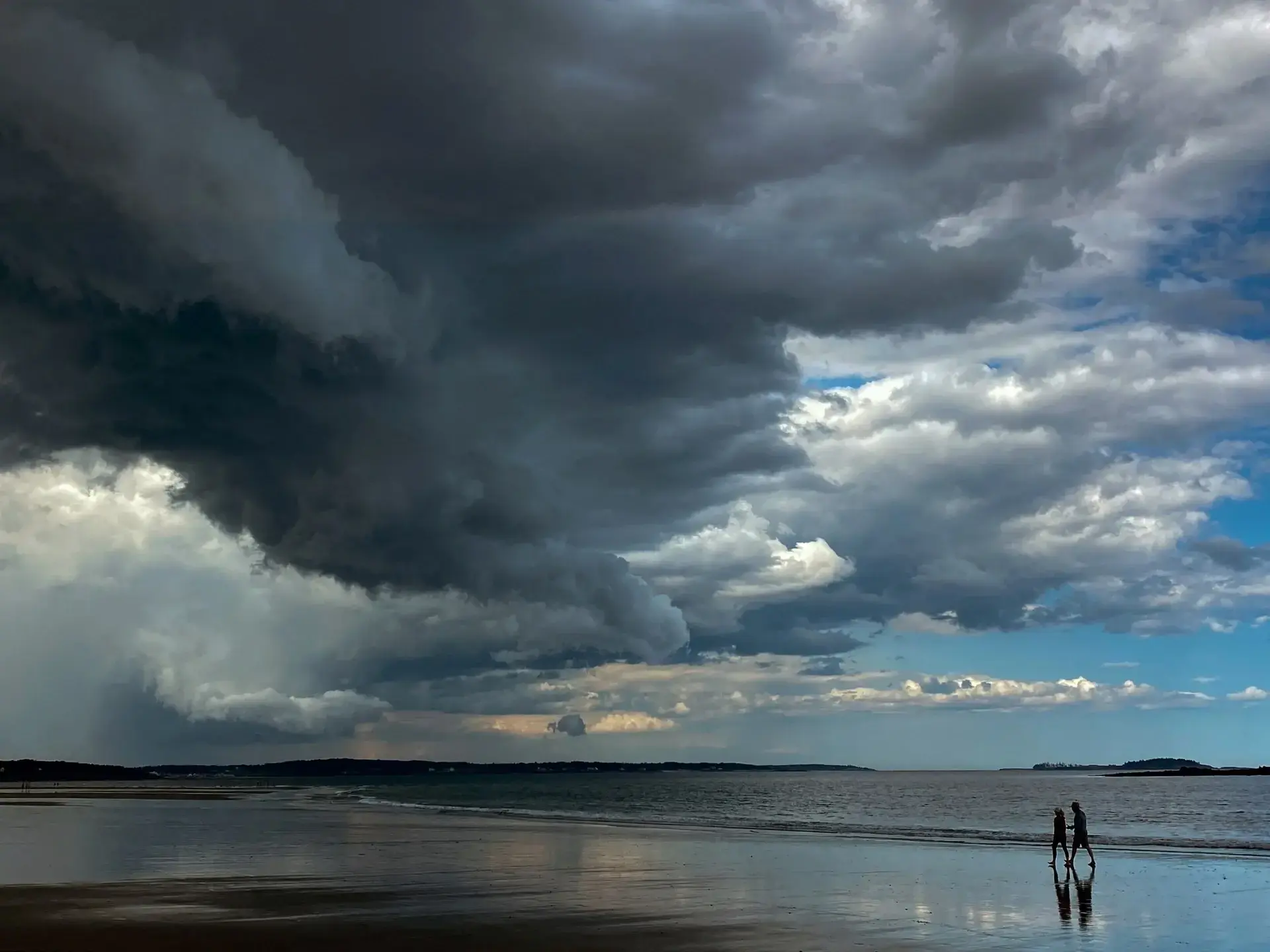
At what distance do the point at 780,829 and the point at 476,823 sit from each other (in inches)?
786

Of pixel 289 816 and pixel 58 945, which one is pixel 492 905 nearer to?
pixel 58 945

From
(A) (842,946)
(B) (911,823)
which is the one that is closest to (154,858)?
(A) (842,946)

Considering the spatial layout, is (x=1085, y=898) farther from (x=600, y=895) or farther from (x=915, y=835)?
(x=915, y=835)

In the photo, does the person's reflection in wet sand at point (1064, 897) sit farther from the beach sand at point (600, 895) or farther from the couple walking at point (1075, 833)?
the couple walking at point (1075, 833)

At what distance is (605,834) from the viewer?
59.4 m

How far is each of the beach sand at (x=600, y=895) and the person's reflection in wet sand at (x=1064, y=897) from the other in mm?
141

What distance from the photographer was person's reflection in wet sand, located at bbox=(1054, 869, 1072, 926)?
2752 centimetres

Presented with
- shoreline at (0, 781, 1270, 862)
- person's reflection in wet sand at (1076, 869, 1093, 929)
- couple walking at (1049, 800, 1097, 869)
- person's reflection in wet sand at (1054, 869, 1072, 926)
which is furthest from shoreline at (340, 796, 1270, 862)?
person's reflection in wet sand at (1054, 869, 1072, 926)

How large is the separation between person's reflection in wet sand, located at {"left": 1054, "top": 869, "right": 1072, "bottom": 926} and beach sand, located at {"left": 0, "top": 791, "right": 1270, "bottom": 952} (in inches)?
5.5

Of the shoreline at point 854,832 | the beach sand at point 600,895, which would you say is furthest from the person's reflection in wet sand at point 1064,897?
the shoreline at point 854,832

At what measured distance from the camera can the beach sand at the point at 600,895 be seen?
78.3 feet

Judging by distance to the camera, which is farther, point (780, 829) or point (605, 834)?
point (780, 829)

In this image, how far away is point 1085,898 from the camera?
103ft

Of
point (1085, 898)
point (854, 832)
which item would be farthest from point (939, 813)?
point (1085, 898)
